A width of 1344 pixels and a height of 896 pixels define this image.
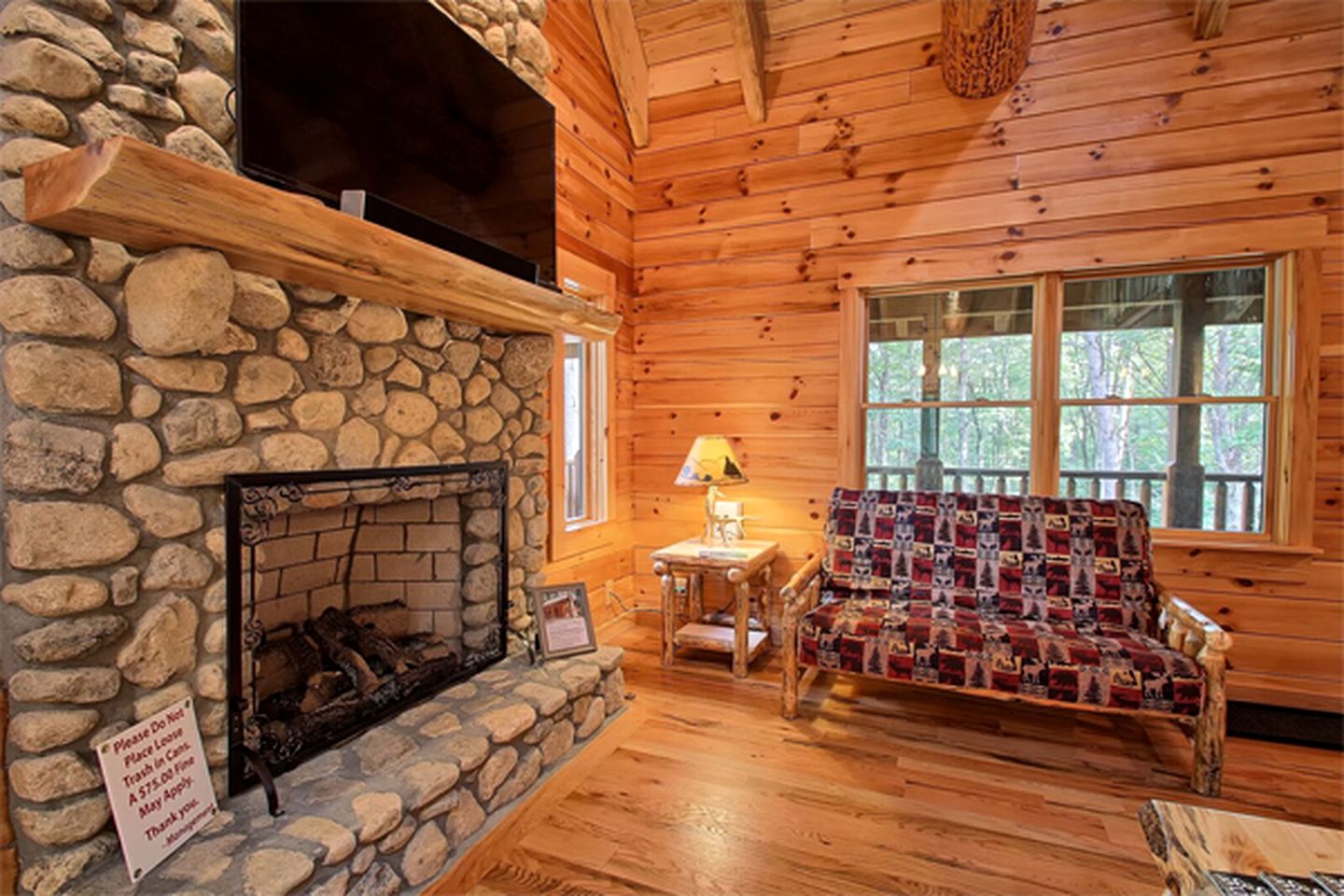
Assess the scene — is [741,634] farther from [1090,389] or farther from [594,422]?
[1090,389]

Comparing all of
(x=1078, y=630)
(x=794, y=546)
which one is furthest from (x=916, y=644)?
(x=794, y=546)

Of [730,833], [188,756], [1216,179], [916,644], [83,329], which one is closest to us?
[83,329]

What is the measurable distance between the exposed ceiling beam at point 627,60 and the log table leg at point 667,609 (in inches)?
100

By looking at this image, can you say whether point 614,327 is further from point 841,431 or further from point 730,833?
point 730,833

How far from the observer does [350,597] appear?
226cm

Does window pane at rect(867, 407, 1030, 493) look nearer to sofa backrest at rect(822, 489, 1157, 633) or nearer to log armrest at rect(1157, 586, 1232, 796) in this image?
sofa backrest at rect(822, 489, 1157, 633)

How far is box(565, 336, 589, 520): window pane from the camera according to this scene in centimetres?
358

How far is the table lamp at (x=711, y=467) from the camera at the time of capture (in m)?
3.29

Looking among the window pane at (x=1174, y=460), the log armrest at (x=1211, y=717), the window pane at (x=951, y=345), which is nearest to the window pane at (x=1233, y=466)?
the window pane at (x=1174, y=460)

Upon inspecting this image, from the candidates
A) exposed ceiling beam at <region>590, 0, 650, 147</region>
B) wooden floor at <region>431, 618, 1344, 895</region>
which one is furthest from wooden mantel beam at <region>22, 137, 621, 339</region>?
exposed ceiling beam at <region>590, 0, 650, 147</region>

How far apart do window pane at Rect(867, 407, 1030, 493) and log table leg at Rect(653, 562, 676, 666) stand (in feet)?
4.10

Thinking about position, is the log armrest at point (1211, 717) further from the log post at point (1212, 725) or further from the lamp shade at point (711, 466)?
the lamp shade at point (711, 466)

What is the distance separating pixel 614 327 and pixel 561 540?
121 cm

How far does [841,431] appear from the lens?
347 centimetres
